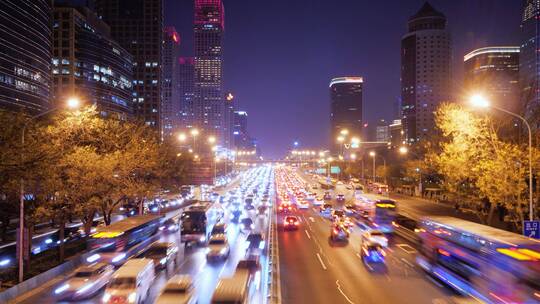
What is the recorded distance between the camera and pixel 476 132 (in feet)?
102

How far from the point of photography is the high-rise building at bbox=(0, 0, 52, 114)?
298 feet

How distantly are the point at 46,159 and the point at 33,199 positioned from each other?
28.2 feet

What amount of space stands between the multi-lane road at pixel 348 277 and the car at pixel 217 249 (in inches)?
160

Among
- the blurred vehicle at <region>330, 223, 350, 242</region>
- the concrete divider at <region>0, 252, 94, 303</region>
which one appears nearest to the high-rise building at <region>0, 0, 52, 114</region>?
the concrete divider at <region>0, 252, 94, 303</region>

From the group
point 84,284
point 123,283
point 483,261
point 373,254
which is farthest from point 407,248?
point 84,284

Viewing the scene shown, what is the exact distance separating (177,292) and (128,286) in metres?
3.28

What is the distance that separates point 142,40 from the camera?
604 ft

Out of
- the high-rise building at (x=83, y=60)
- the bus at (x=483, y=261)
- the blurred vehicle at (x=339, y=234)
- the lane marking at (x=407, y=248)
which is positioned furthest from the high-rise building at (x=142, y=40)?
the bus at (x=483, y=261)

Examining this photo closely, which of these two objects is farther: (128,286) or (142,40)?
(142,40)

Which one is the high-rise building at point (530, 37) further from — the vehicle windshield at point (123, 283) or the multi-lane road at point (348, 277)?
the vehicle windshield at point (123, 283)

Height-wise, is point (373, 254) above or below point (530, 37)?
below

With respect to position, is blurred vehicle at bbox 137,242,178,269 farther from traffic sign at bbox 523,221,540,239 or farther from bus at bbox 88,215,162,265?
traffic sign at bbox 523,221,540,239

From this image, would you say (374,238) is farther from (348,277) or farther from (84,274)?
(84,274)

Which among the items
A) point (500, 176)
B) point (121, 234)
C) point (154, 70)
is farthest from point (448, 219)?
point (154, 70)
